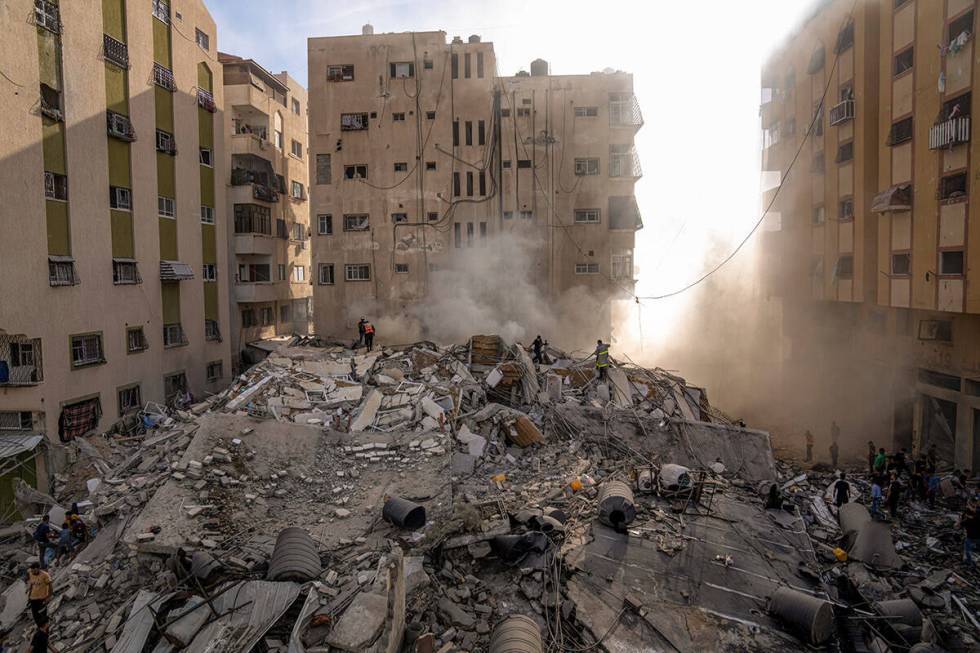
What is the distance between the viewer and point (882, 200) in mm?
18406

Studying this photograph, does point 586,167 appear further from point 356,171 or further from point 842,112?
point 356,171

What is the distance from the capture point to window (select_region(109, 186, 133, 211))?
18875 millimetres

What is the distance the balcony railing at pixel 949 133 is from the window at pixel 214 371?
85.8 feet

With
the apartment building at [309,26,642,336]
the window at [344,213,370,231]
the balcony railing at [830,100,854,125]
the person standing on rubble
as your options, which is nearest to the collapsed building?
the person standing on rubble

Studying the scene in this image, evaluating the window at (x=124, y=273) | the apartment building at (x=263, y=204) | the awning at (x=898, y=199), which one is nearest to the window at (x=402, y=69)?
the apartment building at (x=263, y=204)

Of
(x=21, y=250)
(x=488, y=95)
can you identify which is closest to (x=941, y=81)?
(x=488, y=95)

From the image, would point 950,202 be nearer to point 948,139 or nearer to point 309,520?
point 948,139

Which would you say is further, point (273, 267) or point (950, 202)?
point (273, 267)

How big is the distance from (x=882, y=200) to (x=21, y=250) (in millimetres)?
24978

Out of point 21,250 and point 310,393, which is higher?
point 21,250

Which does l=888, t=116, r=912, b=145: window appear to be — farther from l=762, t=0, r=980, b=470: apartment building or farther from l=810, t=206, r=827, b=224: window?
l=810, t=206, r=827, b=224: window

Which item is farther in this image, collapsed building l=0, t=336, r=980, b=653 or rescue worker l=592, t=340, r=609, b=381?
rescue worker l=592, t=340, r=609, b=381

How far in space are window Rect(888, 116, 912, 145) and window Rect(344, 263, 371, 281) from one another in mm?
21028

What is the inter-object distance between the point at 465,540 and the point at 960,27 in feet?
59.1
